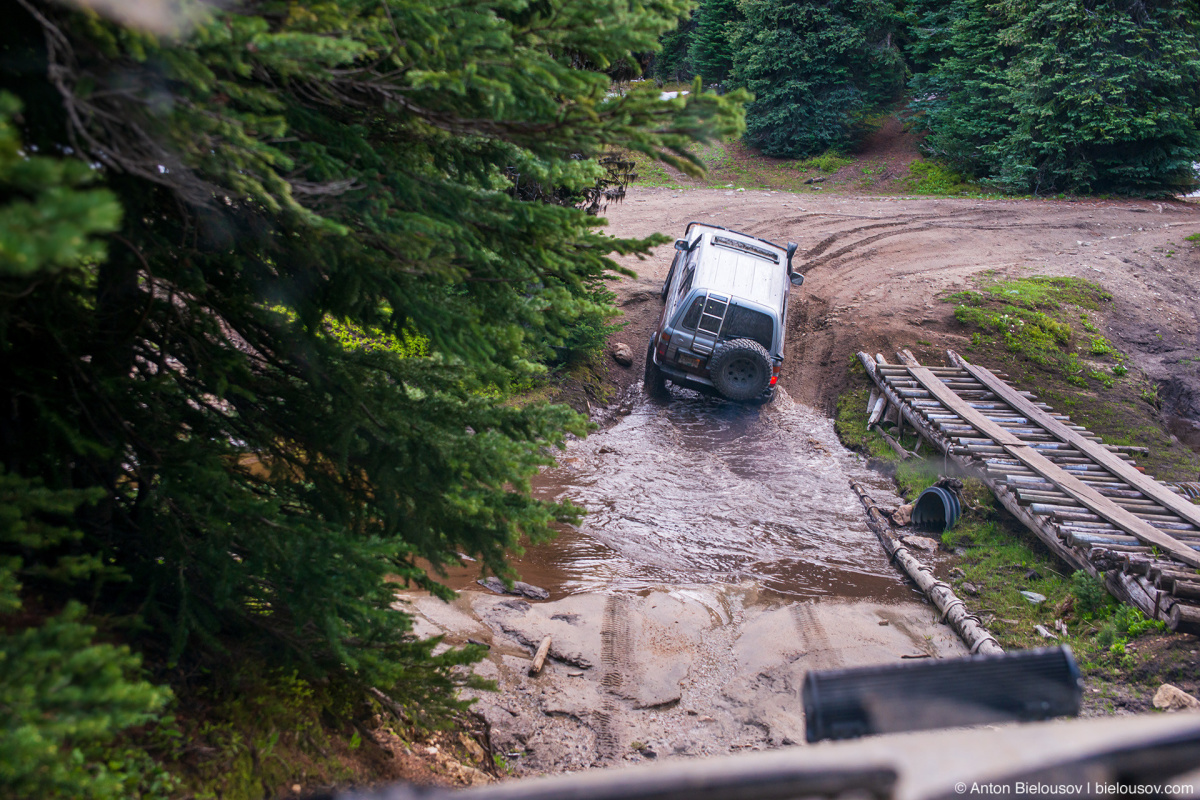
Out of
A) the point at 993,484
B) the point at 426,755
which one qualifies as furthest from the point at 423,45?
the point at 993,484

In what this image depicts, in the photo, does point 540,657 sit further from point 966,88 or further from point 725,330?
point 966,88

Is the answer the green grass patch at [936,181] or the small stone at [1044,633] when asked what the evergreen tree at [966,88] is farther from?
the small stone at [1044,633]

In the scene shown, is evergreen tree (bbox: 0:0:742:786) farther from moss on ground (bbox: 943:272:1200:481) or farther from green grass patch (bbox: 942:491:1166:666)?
moss on ground (bbox: 943:272:1200:481)

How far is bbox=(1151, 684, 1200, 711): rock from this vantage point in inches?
224

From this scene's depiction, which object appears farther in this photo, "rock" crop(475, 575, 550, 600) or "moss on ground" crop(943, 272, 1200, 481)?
"moss on ground" crop(943, 272, 1200, 481)

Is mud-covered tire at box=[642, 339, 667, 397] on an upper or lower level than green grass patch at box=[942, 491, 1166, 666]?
upper

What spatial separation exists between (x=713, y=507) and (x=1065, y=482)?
4.45 m

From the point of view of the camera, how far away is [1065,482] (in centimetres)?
880

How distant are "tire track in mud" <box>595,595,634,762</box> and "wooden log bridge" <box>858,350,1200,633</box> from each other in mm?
5077

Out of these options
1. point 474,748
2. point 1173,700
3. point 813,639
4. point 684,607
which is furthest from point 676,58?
point 474,748

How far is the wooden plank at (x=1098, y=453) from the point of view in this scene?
8203mm

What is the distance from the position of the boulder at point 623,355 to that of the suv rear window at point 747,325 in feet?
9.07

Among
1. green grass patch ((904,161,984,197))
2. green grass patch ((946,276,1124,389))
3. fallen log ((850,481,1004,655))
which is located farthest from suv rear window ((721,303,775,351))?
green grass patch ((904,161,984,197))

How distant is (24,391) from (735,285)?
10.1m
